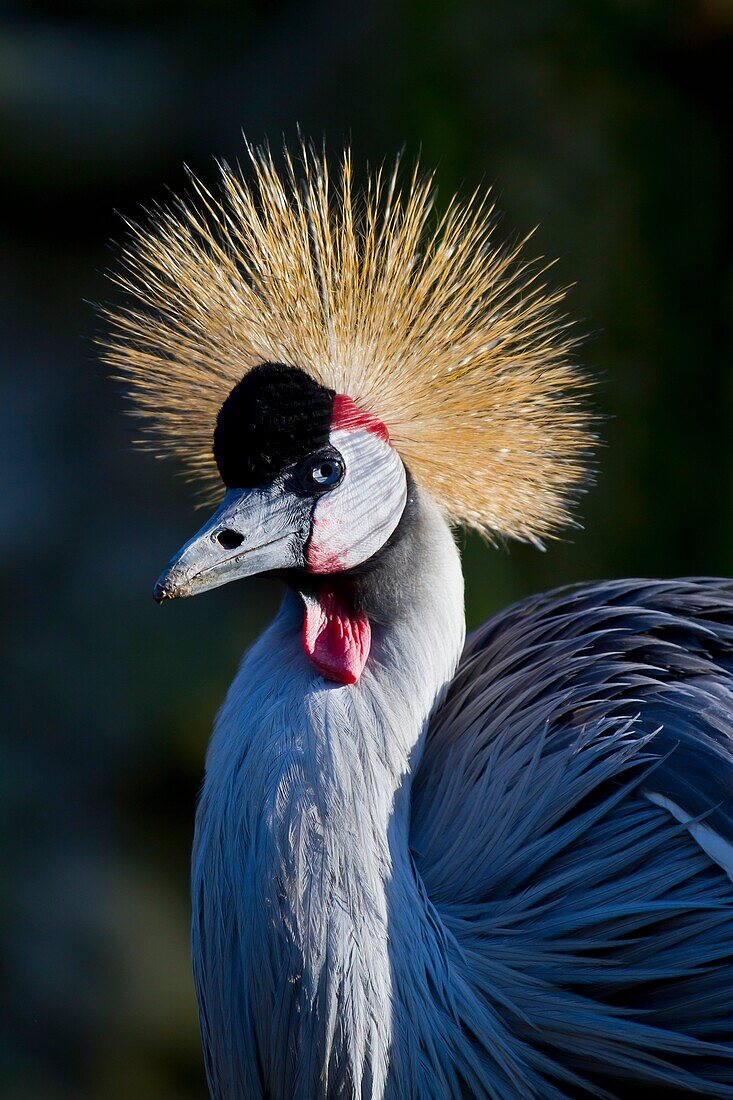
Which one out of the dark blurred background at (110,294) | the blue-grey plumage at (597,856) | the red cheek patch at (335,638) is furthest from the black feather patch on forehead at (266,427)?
the dark blurred background at (110,294)

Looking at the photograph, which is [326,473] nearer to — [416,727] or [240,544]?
[240,544]

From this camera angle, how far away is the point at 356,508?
3.18ft

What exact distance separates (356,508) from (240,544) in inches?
4.4

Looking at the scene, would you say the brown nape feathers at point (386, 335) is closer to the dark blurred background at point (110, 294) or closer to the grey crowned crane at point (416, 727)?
the grey crowned crane at point (416, 727)

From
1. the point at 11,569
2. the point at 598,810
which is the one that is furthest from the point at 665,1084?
the point at 11,569

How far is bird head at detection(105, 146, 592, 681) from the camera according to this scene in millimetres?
956

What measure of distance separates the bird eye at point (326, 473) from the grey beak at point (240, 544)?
0.09 feet

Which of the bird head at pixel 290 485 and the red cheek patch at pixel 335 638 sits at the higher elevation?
the bird head at pixel 290 485

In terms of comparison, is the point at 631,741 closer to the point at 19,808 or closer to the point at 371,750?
the point at 371,750

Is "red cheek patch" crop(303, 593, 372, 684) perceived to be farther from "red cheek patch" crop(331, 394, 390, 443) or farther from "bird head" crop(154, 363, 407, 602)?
"red cheek patch" crop(331, 394, 390, 443)

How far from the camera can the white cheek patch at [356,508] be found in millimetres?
960

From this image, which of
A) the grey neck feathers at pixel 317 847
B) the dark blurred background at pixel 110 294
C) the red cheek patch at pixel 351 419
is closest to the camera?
the grey neck feathers at pixel 317 847

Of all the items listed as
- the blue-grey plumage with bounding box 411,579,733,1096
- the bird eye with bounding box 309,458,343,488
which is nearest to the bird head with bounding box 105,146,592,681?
the bird eye with bounding box 309,458,343,488

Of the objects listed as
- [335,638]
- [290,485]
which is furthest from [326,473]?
[335,638]
